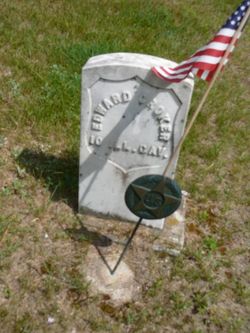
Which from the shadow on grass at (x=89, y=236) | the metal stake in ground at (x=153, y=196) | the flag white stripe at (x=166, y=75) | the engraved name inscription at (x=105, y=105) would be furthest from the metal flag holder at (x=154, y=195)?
the shadow on grass at (x=89, y=236)

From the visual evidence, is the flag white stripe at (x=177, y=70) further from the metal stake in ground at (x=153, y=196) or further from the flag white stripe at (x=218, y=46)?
the metal stake in ground at (x=153, y=196)

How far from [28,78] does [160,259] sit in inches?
102

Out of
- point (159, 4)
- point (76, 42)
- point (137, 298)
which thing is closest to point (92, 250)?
point (137, 298)

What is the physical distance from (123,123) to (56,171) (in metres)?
1.04

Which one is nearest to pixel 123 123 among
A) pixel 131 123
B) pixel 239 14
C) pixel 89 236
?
pixel 131 123

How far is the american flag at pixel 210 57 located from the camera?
2982 millimetres

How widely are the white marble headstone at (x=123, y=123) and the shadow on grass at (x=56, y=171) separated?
25 cm

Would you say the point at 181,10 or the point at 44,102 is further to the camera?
the point at 181,10

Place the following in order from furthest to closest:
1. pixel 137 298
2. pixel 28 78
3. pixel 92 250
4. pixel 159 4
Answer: pixel 159 4 → pixel 28 78 → pixel 92 250 → pixel 137 298

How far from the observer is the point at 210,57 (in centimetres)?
306

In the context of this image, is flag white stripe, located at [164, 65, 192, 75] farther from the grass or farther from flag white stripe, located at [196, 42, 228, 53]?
the grass

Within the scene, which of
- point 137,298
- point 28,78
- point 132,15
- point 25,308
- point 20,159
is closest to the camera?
point 25,308

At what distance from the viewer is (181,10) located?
7.67 metres

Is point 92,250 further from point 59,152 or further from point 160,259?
point 59,152
